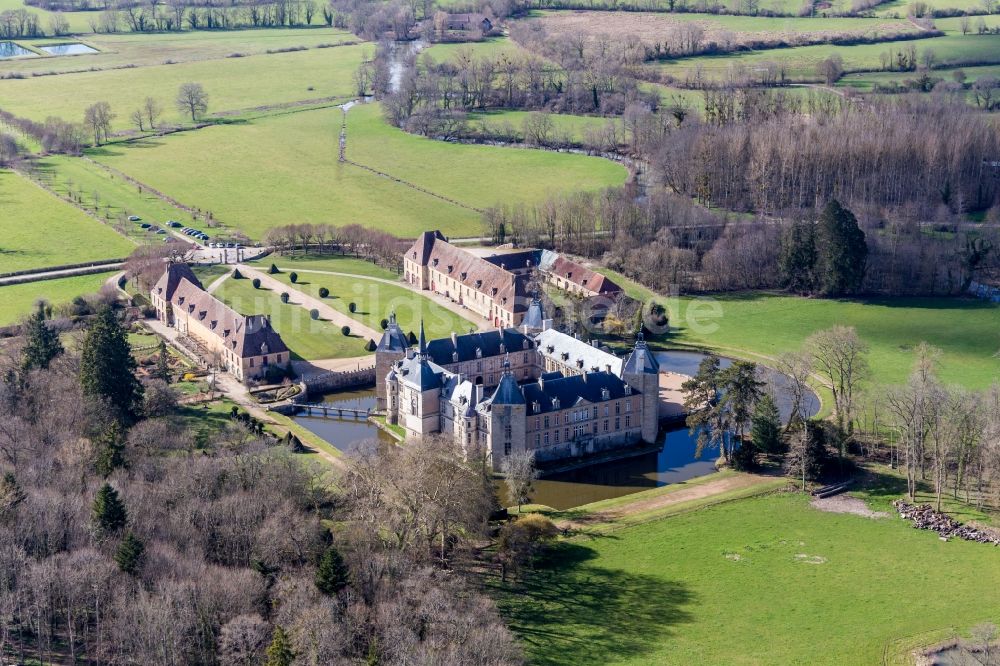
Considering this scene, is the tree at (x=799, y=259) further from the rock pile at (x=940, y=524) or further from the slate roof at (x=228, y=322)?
the slate roof at (x=228, y=322)

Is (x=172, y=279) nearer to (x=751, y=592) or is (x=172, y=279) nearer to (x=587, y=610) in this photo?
(x=587, y=610)

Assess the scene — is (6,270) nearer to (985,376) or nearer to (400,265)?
(400,265)

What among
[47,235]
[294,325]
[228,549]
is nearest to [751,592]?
[228,549]

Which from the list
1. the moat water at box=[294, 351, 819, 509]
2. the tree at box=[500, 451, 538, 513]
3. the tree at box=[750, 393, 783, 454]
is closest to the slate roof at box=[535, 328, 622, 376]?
the moat water at box=[294, 351, 819, 509]

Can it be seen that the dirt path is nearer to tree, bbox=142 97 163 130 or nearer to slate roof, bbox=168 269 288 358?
slate roof, bbox=168 269 288 358

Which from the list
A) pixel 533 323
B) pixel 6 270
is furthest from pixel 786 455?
pixel 6 270

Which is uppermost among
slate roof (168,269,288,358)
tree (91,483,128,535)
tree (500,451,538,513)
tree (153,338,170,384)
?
slate roof (168,269,288,358)

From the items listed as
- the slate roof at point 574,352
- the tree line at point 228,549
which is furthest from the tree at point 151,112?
the tree line at point 228,549
